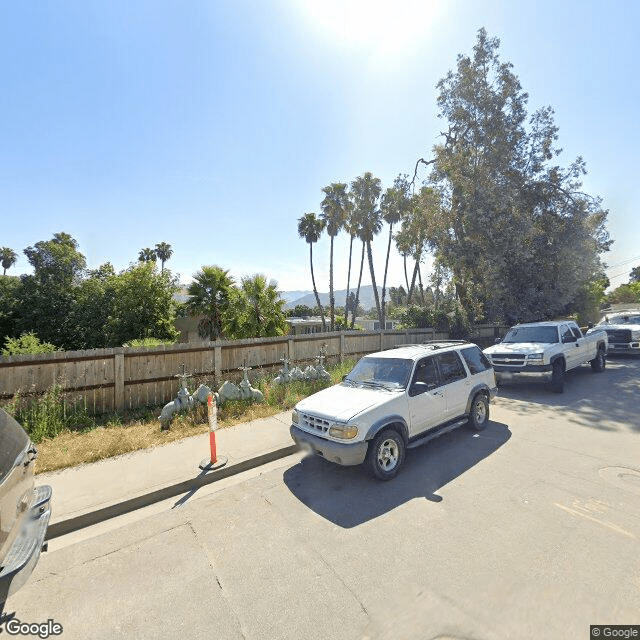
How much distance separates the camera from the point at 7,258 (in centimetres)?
5894

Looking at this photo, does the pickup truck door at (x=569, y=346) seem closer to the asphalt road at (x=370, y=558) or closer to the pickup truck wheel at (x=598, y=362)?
the pickup truck wheel at (x=598, y=362)

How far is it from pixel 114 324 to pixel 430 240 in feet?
52.9

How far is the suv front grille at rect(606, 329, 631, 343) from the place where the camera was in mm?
14296

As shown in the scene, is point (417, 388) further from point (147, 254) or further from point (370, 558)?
point (147, 254)

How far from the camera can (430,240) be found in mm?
17422

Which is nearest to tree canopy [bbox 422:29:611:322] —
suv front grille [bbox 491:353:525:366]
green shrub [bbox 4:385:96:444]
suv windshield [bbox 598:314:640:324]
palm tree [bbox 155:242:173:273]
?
suv windshield [bbox 598:314:640:324]

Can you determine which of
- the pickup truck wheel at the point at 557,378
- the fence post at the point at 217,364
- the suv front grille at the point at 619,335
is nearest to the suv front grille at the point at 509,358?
the pickup truck wheel at the point at 557,378

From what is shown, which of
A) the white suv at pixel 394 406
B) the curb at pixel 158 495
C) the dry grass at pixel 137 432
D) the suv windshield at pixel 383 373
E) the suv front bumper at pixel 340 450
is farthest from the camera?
the dry grass at pixel 137 432

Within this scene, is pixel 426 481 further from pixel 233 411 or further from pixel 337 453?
pixel 233 411

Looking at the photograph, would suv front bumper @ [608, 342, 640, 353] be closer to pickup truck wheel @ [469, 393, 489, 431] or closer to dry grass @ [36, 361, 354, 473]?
pickup truck wheel @ [469, 393, 489, 431]

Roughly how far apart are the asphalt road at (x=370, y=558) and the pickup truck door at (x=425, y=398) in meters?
0.66

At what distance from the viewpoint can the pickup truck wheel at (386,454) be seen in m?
4.72

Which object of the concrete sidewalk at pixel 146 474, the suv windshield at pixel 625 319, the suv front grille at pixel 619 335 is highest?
the suv windshield at pixel 625 319

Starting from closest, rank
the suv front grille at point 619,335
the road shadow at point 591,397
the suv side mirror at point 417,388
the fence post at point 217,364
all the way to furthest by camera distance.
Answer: the suv side mirror at point 417,388
the road shadow at point 591,397
the fence post at point 217,364
the suv front grille at point 619,335
